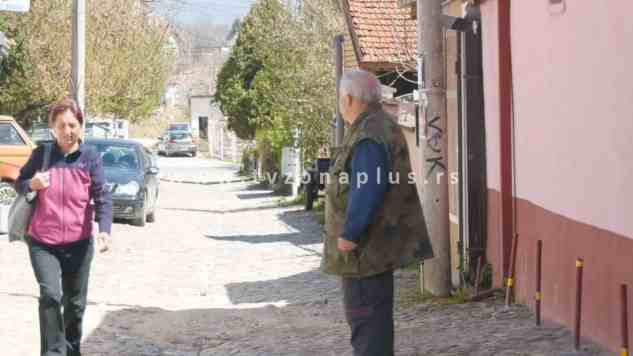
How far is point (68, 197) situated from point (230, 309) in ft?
13.9

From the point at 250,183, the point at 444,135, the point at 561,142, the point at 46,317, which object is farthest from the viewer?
the point at 250,183

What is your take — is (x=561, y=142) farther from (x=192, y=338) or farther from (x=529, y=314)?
(x=192, y=338)

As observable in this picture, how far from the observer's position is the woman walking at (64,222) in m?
6.76

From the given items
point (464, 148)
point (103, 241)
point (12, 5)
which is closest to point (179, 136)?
point (12, 5)

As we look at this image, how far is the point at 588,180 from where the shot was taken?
6.89 m

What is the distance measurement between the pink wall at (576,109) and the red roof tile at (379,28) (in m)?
9.64

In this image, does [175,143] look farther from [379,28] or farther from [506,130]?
[506,130]

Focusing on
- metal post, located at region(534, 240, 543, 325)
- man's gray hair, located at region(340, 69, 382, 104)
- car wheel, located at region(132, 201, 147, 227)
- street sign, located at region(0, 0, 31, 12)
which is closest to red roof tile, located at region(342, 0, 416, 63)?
car wheel, located at region(132, 201, 147, 227)

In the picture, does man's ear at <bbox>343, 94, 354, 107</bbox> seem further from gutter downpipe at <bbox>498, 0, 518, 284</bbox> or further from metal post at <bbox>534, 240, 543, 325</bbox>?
gutter downpipe at <bbox>498, 0, 518, 284</bbox>

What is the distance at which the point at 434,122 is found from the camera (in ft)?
32.0

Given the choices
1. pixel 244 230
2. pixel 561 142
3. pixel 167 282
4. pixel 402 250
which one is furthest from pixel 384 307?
pixel 244 230

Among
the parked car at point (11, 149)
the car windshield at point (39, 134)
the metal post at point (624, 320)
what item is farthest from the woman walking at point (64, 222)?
the car windshield at point (39, 134)

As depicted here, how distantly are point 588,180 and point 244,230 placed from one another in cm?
1409

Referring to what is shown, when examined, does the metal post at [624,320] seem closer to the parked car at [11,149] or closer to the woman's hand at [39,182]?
the woman's hand at [39,182]
